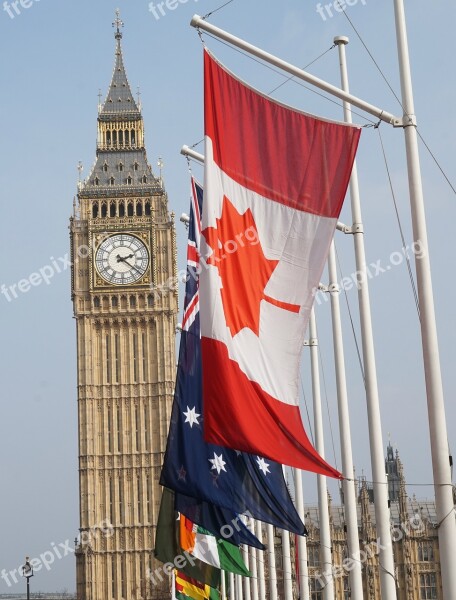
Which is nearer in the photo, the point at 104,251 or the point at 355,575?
the point at 355,575

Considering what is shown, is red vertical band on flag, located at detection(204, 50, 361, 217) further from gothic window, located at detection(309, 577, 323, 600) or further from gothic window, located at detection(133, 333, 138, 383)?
gothic window, located at detection(309, 577, 323, 600)

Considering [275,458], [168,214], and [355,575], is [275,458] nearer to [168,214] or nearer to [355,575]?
[355,575]

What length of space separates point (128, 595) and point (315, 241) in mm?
75871

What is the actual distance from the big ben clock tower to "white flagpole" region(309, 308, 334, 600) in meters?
59.6

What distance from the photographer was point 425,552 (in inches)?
3602

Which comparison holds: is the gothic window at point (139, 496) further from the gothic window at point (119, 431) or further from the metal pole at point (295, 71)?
the metal pole at point (295, 71)

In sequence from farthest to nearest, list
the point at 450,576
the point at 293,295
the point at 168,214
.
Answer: the point at 168,214, the point at 293,295, the point at 450,576

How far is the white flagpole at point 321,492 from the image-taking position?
97.4ft

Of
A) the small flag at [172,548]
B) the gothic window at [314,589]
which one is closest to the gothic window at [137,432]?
the gothic window at [314,589]

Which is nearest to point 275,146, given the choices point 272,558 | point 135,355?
point 272,558

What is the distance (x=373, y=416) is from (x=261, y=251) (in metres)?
6.90

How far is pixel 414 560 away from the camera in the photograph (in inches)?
3585

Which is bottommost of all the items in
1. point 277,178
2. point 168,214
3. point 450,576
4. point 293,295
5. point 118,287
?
point 450,576

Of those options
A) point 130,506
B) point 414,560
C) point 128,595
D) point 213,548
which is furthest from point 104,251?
point 213,548
